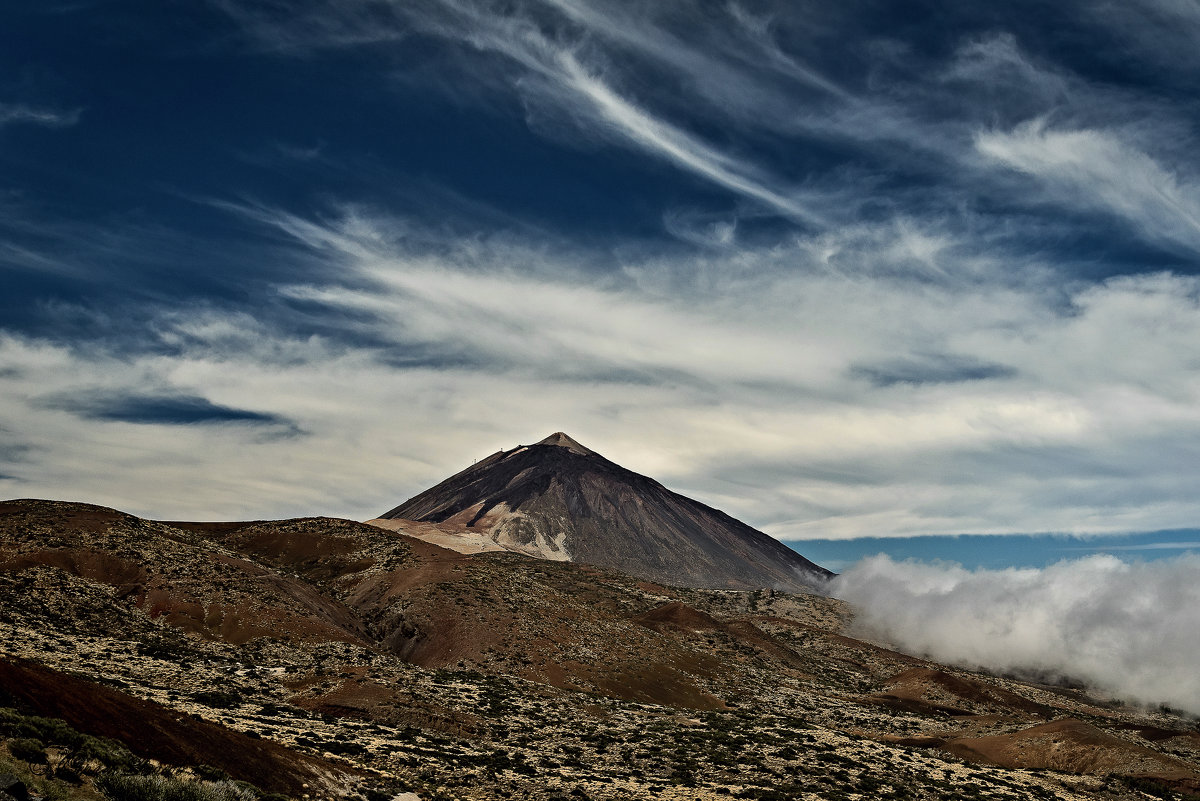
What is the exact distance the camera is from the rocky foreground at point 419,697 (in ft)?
82.7

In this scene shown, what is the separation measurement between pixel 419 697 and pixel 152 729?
28988 mm

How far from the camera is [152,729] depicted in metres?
23.3

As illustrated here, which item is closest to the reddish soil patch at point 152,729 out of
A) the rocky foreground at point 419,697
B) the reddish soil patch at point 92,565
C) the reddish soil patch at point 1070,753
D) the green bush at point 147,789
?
the rocky foreground at point 419,697

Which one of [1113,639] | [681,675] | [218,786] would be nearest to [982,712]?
[681,675]

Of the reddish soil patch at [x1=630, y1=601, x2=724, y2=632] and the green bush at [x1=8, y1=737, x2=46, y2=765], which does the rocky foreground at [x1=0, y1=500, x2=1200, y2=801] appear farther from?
the reddish soil patch at [x1=630, y1=601, x2=724, y2=632]

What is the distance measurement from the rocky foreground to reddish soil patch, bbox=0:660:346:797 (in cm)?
11

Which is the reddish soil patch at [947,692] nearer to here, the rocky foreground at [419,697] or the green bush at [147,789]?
the rocky foreground at [419,697]

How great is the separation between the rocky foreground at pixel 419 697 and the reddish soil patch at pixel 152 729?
0.35 ft

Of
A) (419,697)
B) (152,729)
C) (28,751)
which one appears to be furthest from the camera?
(419,697)

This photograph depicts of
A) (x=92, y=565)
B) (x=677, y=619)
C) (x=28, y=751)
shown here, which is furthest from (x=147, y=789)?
(x=677, y=619)

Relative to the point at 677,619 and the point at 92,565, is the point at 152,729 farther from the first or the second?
the point at 677,619

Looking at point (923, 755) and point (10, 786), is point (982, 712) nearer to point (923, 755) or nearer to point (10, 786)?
point (923, 755)

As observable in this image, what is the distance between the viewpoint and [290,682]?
1949 inches

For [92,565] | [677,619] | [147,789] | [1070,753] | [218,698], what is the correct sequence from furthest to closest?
[677,619] < [92,565] < [1070,753] < [218,698] < [147,789]
